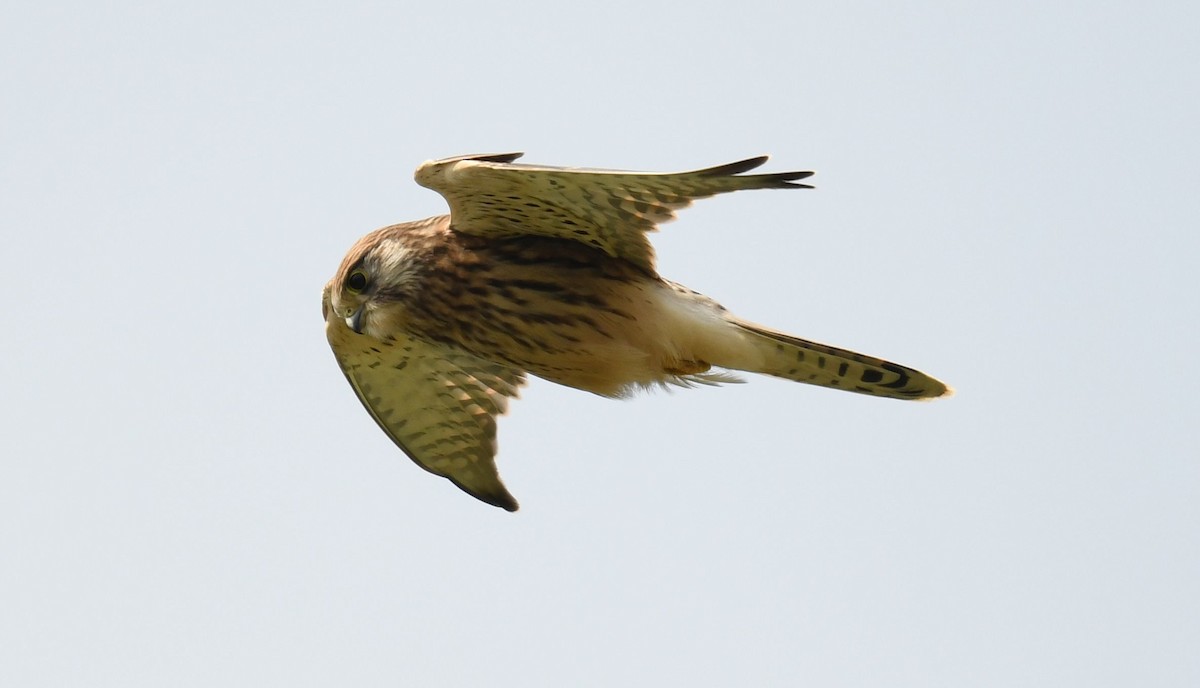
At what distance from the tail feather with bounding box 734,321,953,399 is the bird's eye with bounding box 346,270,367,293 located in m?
1.63

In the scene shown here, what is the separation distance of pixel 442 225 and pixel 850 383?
1.85 meters

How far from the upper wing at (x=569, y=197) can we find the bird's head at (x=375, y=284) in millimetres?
308

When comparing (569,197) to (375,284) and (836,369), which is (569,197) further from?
(836,369)

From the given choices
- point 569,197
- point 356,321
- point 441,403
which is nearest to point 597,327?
point 569,197

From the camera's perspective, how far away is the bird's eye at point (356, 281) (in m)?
7.00

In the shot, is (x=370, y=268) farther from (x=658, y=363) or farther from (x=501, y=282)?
(x=658, y=363)

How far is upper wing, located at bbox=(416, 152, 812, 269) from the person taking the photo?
602 cm

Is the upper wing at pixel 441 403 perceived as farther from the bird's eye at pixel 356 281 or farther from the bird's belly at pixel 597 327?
the bird's belly at pixel 597 327

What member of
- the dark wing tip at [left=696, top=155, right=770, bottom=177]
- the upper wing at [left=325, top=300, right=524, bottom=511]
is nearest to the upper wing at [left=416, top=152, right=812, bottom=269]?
the dark wing tip at [left=696, top=155, right=770, bottom=177]

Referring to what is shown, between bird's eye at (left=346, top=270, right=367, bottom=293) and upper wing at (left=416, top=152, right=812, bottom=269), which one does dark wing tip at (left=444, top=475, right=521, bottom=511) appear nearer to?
bird's eye at (left=346, top=270, right=367, bottom=293)

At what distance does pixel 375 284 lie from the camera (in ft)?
22.8

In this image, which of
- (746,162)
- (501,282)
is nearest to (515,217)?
(501,282)

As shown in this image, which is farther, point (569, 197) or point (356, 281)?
point (356, 281)

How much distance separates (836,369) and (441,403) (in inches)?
A: 80.4
